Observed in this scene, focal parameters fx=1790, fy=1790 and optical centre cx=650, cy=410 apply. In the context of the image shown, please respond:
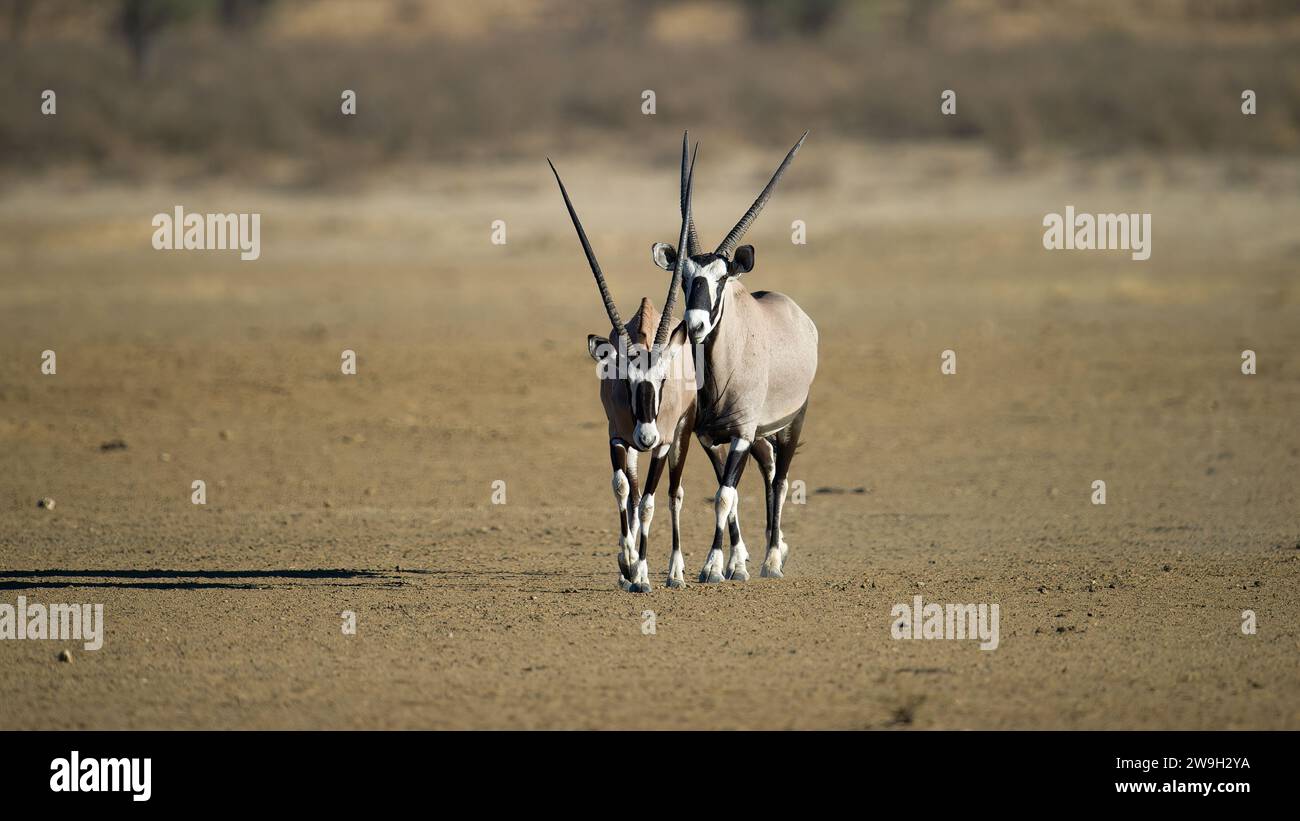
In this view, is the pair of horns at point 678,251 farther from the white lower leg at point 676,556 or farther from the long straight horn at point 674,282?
Result: the white lower leg at point 676,556

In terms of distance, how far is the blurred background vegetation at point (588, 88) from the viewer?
3306 centimetres

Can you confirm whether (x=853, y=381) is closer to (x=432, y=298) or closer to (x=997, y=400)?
(x=997, y=400)

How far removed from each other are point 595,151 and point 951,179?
6.63 metres

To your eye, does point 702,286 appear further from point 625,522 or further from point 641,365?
point 625,522

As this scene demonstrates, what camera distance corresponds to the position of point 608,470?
13.6 meters

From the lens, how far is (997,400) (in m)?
16.3

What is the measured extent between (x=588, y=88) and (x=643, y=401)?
2883 cm

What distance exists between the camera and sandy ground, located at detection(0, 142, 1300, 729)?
759 cm

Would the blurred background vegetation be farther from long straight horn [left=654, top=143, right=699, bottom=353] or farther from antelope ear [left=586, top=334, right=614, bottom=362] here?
antelope ear [left=586, top=334, right=614, bottom=362]

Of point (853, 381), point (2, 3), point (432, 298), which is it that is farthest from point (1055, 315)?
point (2, 3)

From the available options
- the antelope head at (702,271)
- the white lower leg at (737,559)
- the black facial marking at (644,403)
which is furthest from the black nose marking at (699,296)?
the white lower leg at (737,559)

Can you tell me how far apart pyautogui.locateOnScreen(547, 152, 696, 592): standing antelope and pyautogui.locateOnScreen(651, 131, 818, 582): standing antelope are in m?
0.13

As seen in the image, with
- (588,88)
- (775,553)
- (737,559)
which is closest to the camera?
(737,559)

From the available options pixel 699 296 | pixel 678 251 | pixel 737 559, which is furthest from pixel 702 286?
pixel 737 559
